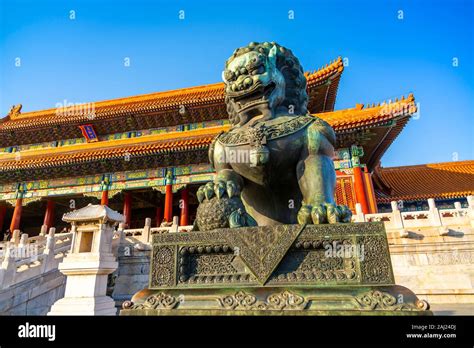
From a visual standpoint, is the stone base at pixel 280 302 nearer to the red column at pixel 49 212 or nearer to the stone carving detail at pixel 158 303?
the stone carving detail at pixel 158 303

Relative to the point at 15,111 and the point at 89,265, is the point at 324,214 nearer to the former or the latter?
the point at 89,265

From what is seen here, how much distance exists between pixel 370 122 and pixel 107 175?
11853mm

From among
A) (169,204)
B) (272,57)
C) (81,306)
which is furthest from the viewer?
(169,204)

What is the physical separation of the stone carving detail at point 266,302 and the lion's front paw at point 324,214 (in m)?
0.51

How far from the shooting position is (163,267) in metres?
1.97

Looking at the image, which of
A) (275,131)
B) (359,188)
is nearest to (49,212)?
(359,188)

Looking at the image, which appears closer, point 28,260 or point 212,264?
point 212,264

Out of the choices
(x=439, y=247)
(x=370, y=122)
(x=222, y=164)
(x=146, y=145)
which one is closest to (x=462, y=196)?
(x=370, y=122)

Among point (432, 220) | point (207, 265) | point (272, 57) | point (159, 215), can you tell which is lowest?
point (207, 265)

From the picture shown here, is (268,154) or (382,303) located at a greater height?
(268,154)

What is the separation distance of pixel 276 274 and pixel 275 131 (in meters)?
1.10

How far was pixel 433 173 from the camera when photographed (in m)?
17.2

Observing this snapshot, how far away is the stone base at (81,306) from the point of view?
561 cm

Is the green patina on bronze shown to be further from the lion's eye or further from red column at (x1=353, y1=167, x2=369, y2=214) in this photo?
red column at (x1=353, y1=167, x2=369, y2=214)
